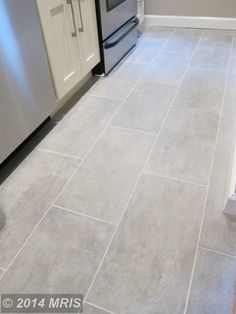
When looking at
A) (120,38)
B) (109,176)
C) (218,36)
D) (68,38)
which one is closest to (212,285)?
(109,176)

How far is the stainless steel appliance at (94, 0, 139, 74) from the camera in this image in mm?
2207

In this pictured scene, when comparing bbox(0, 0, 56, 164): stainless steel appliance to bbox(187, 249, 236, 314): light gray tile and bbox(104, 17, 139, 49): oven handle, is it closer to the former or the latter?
bbox(104, 17, 139, 49): oven handle

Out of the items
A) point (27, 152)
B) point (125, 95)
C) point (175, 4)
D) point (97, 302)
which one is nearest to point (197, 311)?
point (97, 302)

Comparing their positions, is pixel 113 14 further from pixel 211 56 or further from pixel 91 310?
pixel 91 310

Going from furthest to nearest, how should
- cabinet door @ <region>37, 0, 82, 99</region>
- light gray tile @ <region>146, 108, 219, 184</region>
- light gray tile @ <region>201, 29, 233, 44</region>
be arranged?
light gray tile @ <region>201, 29, 233, 44</region> < cabinet door @ <region>37, 0, 82, 99</region> < light gray tile @ <region>146, 108, 219, 184</region>

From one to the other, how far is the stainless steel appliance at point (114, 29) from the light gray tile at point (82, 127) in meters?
0.48

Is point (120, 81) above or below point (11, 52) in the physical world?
below

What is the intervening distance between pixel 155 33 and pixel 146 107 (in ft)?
5.90

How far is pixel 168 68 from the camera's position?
2.54 meters

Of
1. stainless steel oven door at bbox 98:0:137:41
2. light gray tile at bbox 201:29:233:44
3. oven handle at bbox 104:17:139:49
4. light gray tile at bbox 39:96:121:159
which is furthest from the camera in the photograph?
light gray tile at bbox 201:29:233:44

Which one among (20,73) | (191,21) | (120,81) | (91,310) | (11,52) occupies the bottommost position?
(91,310)

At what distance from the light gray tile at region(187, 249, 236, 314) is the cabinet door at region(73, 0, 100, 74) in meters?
1.66

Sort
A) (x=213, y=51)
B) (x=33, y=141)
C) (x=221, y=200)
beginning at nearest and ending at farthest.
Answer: (x=221, y=200) < (x=33, y=141) < (x=213, y=51)

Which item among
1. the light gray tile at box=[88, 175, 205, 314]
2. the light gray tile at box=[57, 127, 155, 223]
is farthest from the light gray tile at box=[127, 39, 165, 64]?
the light gray tile at box=[88, 175, 205, 314]
